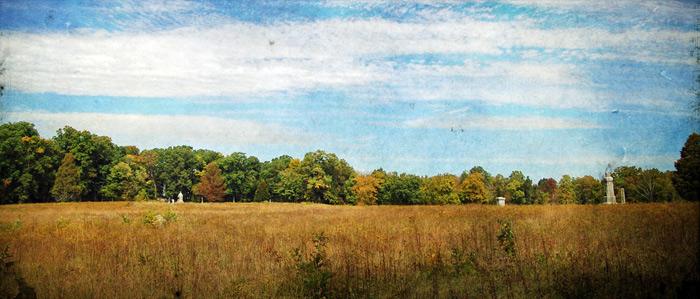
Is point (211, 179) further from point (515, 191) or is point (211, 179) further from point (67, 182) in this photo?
point (515, 191)

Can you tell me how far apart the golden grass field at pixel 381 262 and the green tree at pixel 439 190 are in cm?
6722

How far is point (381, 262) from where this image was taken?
28.7 feet

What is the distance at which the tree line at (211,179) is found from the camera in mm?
53812

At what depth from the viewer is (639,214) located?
13.6m

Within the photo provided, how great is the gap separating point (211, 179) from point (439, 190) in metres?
40.3

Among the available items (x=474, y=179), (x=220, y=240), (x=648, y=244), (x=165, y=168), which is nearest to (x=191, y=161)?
(x=165, y=168)

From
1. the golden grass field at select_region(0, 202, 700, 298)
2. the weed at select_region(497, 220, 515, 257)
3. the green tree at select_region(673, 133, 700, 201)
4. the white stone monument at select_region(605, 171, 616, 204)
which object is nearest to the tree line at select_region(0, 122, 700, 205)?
the white stone monument at select_region(605, 171, 616, 204)

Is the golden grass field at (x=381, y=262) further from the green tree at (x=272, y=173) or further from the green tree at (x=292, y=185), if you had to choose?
the green tree at (x=272, y=173)

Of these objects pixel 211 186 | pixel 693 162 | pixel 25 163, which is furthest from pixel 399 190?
pixel 693 162

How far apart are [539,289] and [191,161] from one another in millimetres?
91137

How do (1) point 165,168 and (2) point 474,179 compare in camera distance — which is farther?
(1) point 165,168

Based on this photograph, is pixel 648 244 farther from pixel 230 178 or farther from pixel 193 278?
pixel 230 178

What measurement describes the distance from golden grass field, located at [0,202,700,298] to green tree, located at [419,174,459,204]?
67.2 meters

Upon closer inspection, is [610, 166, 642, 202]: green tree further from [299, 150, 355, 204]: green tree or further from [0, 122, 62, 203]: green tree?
[0, 122, 62, 203]: green tree
